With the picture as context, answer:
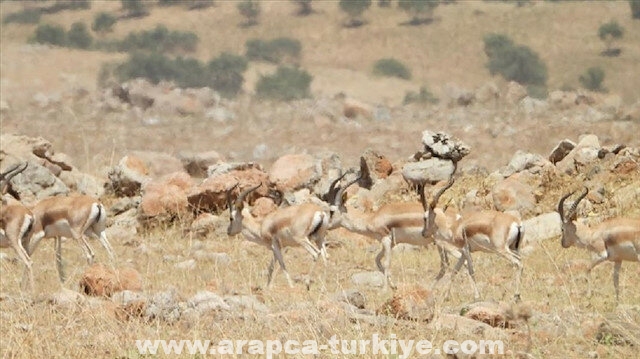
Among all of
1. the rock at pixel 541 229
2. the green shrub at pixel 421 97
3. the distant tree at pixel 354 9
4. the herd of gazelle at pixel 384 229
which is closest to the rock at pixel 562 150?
the rock at pixel 541 229

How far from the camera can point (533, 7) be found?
201 feet

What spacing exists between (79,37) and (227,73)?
451 inches

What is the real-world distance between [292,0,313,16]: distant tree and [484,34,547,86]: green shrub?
43.9 ft

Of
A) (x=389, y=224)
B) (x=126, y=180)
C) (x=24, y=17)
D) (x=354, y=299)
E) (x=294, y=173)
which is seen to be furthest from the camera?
(x=24, y=17)

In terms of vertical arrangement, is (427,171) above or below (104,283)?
below

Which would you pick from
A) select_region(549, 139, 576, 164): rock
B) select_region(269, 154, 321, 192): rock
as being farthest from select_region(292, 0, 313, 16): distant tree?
select_region(269, 154, 321, 192): rock

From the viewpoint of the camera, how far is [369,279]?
1182cm

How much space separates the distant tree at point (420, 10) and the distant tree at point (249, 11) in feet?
26.5

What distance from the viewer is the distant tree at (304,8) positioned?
64438 millimetres

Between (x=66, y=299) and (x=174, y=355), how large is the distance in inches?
85.1

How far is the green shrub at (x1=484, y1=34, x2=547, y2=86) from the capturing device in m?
52.9

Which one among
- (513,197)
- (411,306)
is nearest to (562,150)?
(513,197)

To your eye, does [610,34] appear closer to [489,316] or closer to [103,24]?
[103,24]

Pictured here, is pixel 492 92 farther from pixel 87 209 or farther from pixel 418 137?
pixel 87 209
